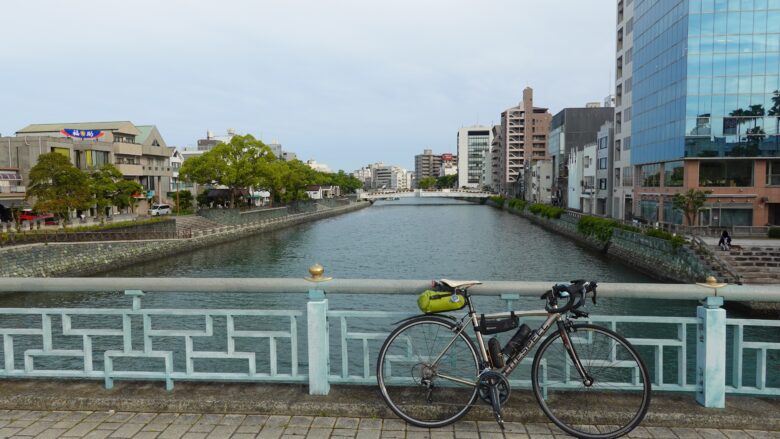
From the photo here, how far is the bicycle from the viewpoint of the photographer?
4.53 metres

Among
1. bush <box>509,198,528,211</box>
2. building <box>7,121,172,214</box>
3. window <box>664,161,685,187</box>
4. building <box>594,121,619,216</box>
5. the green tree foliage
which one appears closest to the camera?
window <box>664,161,685,187</box>

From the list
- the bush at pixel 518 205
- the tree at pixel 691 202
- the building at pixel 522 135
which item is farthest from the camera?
the building at pixel 522 135

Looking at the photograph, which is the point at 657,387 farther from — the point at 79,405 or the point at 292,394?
the point at 79,405

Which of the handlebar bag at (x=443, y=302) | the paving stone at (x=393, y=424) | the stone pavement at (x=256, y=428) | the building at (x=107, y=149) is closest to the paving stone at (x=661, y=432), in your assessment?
the stone pavement at (x=256, y=428)

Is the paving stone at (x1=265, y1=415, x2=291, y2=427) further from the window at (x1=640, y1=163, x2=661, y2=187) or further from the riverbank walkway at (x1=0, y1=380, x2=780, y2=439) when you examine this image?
the window at (x1=640, y1=163, x2=661, y2=187)

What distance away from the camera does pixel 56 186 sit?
42.0 m

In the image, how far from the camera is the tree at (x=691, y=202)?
41688 millimetres

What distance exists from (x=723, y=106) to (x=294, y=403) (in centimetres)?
4772

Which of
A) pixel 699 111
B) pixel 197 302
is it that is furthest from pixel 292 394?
pixel 699 111

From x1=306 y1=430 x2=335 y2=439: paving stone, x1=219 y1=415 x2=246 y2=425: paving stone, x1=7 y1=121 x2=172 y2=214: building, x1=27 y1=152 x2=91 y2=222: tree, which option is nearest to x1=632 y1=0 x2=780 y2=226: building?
x1=306 y1=430 x2=335 y2=439: paving stone

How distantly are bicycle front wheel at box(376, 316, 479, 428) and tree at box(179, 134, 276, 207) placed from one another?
217ft

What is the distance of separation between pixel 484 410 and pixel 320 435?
1498 mm

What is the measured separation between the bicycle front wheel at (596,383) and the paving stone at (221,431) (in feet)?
8.89

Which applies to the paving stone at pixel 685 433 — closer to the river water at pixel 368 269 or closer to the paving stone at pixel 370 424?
the river water at pixel 368 269
